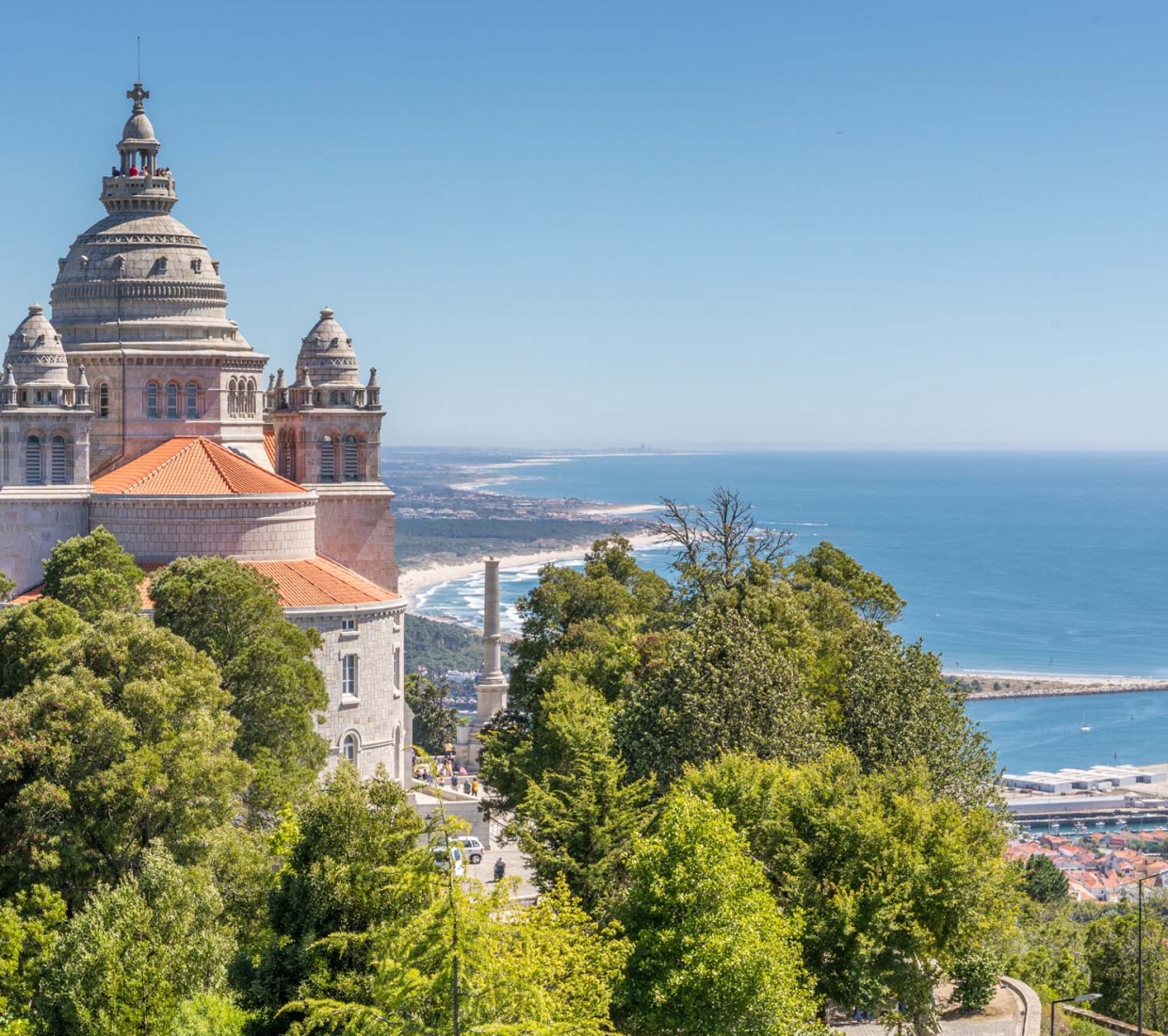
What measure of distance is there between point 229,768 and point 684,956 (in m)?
11.5

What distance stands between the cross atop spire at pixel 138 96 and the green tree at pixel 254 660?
25742 millimetres

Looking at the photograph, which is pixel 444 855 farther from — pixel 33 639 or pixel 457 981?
pixel 33 639

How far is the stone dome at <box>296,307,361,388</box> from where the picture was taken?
7100cm

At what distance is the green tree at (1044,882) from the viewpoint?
76.7 m

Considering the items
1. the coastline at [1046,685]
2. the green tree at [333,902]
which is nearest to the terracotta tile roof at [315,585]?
the green tree at [333,902]

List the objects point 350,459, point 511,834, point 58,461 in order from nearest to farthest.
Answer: point 511,834, point 58,461, point 350,459

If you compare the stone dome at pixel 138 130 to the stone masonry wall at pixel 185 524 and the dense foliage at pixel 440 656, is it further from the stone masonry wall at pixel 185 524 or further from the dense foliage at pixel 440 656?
the dense foliage at pixel 440 656

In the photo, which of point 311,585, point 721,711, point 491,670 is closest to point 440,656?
point 491,670

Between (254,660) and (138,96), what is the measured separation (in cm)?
3096

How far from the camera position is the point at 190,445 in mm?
65625

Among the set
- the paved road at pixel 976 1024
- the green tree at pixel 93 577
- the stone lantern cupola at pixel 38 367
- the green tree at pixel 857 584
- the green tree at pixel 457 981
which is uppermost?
the stone lantern cupola at pixel 38 367

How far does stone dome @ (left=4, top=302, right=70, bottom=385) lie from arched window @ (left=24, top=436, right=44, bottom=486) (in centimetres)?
201

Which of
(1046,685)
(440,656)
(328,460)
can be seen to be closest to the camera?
(328,460)

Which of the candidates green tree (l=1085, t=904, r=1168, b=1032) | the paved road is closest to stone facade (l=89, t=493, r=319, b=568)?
green tree (l=1085, t=904, r=1168, b=1032)
